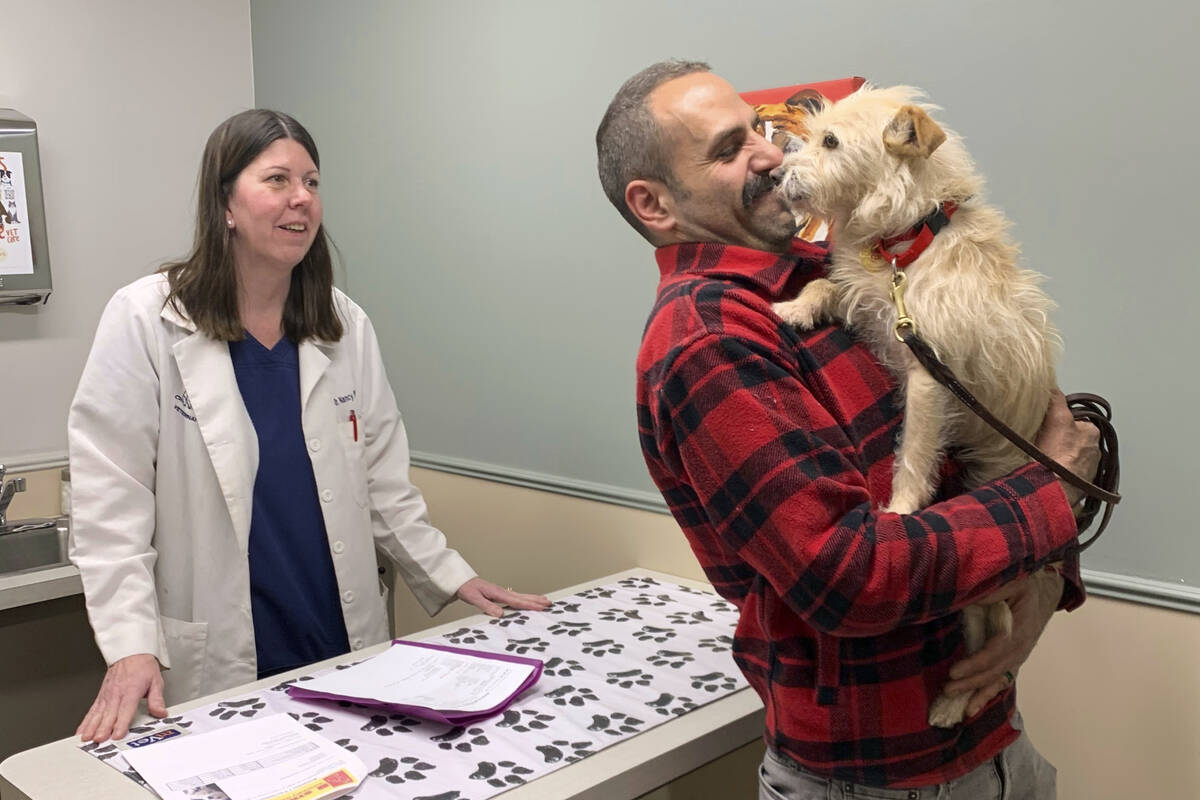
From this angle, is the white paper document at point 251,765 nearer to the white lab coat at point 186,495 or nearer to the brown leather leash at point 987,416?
the white lab coat at point 186,495

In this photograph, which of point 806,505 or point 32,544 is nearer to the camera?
point 806,505

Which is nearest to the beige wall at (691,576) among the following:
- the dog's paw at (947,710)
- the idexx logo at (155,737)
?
the dog's paw at (947,710)

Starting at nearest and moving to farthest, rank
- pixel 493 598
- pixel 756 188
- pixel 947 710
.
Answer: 1. pixel 947 710
2. pixel 756 188
3. pixel 493 598

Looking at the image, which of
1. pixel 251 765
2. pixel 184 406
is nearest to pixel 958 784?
pixel 251 765

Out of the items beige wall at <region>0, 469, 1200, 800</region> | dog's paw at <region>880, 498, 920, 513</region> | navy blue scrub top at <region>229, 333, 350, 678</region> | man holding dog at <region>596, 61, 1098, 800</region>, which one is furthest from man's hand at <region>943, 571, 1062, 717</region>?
navy blue scrub top at <region>229, 333, 350, 678</region>

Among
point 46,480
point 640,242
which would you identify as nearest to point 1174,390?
point 640,242

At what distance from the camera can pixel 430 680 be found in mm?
1645

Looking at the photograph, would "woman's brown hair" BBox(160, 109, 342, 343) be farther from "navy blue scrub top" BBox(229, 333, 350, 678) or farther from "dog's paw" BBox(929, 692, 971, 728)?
"dog's paw" BBox(929, 692, 971, 728)

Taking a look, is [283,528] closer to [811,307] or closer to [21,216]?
[811,307]

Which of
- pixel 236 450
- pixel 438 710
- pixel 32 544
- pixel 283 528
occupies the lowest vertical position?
pixel 32 544

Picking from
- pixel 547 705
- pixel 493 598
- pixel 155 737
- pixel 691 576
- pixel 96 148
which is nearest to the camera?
pixel 155 737

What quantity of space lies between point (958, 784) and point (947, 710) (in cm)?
10

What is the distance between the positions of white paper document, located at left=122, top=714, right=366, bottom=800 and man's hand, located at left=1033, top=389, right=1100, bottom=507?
96 cm

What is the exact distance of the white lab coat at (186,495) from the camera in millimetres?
1770
